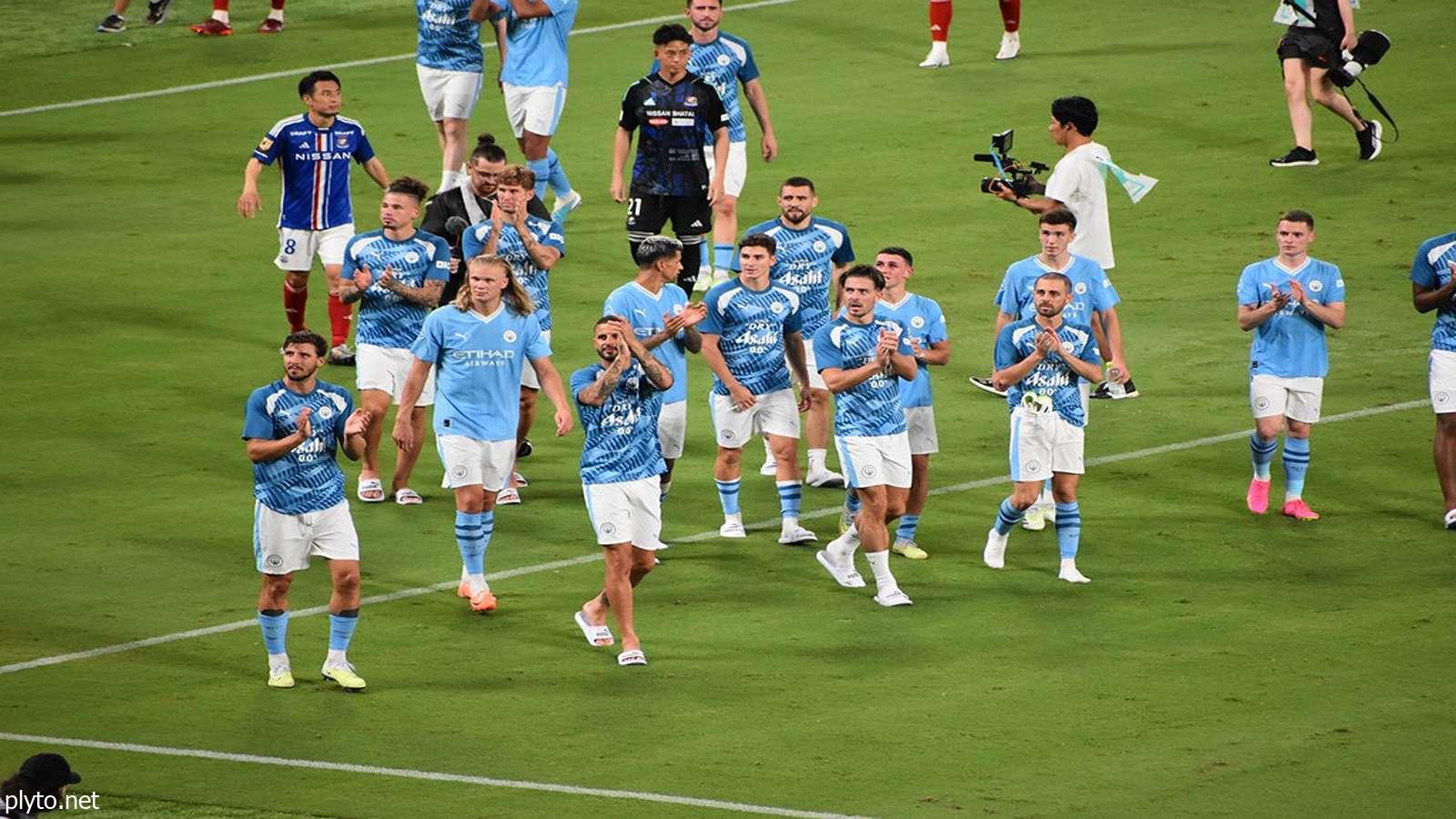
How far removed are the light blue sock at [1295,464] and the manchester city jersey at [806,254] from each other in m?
3.25

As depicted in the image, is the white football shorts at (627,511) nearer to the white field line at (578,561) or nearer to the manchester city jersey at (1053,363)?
the white field line at (578,561)

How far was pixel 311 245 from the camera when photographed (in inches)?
738

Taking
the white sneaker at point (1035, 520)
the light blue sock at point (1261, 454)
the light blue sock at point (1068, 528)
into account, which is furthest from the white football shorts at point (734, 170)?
the light blue sock at point (1068, 528)

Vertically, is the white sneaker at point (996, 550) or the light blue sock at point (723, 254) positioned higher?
the light blue sock at point (723, 254)

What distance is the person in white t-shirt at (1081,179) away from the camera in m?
16.5

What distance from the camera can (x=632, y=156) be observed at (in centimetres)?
2467

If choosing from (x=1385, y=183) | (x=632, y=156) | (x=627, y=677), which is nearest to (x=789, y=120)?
(x=632, y=156)

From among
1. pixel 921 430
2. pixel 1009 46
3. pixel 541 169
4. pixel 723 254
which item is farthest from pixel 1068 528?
pixel 1009 46

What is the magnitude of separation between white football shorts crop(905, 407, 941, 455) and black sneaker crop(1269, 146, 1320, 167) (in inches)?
398

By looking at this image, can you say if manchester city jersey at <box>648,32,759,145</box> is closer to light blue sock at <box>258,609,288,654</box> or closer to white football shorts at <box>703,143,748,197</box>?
white football shorts at <box>703,143,748,197</box>

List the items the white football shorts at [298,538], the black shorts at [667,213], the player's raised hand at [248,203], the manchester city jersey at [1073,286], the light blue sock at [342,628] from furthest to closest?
the black shorts at [667,213] → the player's raised hand at [248,203] → the manchester city jersey at [1073,286] → the light blue sock at [342,628] → the white football shorts at [298,538]

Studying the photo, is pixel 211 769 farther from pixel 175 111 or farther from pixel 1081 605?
pixel 175 111

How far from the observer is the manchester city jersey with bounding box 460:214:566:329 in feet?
52.2

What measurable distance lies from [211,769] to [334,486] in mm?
1831
